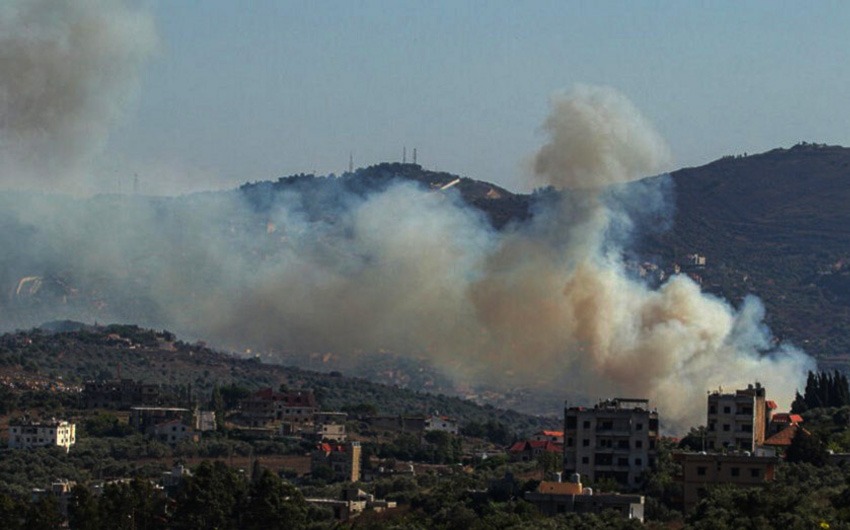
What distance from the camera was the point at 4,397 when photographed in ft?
452

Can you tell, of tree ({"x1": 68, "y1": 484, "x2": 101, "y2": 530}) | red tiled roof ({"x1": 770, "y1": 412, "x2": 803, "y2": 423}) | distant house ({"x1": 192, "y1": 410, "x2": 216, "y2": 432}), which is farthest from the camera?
distant house ({"x1": 192, "y1": 410, "x2": 216, "y2": 432})

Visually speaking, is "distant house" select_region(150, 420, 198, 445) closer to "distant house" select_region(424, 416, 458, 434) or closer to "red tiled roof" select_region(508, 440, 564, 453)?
"distant house" select_region(424, 416, 458, 434)

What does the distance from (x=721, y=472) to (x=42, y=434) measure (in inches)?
2016

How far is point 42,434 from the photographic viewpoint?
124m

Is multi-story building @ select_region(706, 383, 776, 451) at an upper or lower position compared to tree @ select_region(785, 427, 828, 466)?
upper

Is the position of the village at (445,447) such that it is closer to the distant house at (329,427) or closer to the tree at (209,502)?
the distant house at (329,427)

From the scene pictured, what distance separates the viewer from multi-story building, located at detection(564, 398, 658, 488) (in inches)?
3568

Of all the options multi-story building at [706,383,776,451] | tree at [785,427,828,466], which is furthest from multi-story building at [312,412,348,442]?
tree at [785,427,828,466]

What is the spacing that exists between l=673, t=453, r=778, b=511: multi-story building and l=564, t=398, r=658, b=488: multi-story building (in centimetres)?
590

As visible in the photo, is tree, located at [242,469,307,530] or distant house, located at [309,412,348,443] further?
distant house, located at [309,412,348,443]

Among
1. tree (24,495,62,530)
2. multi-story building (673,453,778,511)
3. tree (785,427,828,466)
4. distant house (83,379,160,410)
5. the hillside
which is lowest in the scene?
tree (24,495,62,530)

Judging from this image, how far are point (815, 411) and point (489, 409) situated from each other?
7107cm

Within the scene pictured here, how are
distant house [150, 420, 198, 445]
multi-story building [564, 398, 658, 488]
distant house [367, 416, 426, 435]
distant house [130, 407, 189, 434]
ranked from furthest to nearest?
distant house [367, 416, 426, 435], distant house [130, 407, 189, 434], distant house [150, 420, 198, 445], multi-story building [564, 398, 658, 488]

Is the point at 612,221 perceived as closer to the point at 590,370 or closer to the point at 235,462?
the point at 590,370
